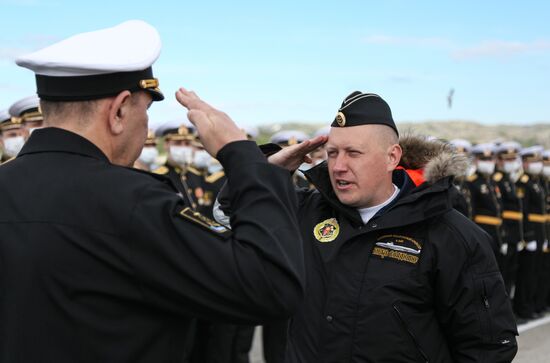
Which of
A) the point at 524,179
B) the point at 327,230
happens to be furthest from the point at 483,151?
the point at 327,230

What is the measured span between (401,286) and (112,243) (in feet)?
5.58

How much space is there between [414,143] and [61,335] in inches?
94.5

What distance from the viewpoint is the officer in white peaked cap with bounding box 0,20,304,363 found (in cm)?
160

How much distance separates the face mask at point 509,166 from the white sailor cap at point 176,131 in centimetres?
566

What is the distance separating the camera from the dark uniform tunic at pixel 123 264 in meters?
1.60

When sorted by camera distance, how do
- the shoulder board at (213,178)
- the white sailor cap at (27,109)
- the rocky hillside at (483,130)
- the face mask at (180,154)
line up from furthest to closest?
1. the rocky hillside at (483,130)
2. the shoulder board at (213,178)
3. the face mask at (180,154)
4. the white sailor cap at (27,109)

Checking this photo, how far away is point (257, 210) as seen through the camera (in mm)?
1656

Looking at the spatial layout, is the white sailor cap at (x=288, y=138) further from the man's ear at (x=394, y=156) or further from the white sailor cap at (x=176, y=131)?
the man's ear at (x=394, y=156)

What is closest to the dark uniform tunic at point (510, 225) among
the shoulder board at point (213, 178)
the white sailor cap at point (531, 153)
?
the white sailor cap at point (531, 153)

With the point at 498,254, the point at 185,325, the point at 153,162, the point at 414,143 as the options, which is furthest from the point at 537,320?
the point at 185,325

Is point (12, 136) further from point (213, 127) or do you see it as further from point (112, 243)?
point (112, 243)

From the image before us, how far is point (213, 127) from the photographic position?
1805mm

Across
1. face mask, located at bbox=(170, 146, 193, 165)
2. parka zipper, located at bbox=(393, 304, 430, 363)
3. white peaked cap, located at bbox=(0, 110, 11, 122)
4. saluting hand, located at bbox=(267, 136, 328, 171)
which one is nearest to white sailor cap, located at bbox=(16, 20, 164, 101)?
saluting hand, located at bbox=(267, 136, 328, 171)

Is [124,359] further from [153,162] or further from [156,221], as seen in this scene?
[153,162]
